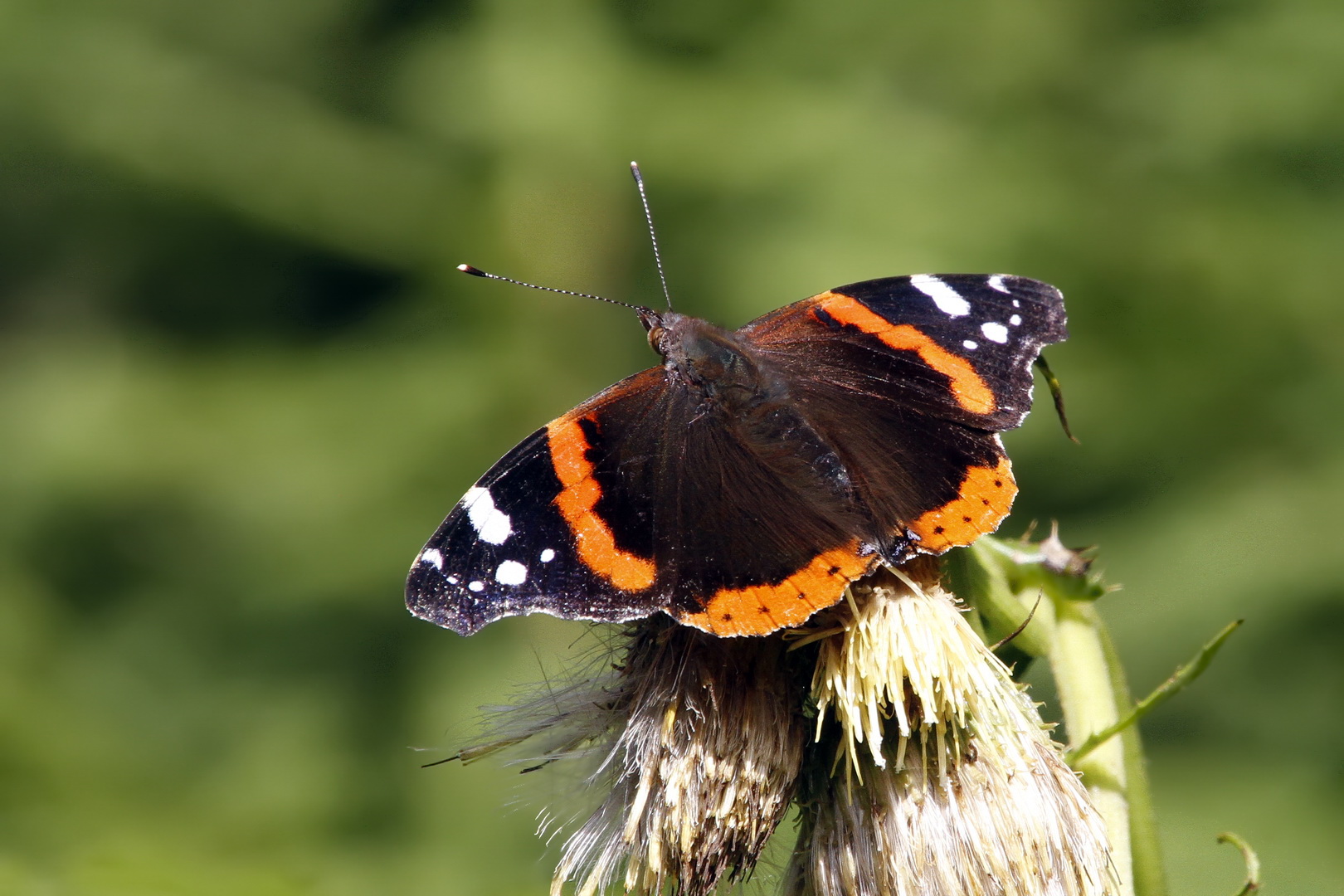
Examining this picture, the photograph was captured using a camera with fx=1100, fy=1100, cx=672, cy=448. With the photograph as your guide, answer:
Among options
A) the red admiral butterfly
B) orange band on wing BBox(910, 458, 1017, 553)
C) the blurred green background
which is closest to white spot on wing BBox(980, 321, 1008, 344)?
the red admiral butterfly

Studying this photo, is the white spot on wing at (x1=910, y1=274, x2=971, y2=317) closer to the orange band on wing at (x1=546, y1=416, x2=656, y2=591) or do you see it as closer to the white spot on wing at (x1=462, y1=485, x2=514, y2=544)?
the orange band on wing at (x1=546, y1=416, x2=656, y2=591)

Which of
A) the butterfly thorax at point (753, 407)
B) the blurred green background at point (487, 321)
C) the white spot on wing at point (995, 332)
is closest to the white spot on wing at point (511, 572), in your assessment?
the butterfly thorax at point (753, 407)

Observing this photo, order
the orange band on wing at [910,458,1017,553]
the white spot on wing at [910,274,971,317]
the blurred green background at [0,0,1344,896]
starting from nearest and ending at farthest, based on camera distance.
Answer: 1. the orange band on wing at [910,458,1017,553]
2. the white spot on wing at [910,274,971,317]
3. the blurred green background at [0,0,1344,896]

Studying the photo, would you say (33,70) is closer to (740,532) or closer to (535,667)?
(535,667)

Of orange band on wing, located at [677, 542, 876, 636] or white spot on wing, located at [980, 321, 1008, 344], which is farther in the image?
white spot on wing, located at [980, 321, 1008, 344]

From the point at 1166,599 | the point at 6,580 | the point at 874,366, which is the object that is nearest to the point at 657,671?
the point at 874,366

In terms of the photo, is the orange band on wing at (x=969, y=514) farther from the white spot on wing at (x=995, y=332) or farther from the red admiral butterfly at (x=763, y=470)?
the white spot on wing at (x=995, y=332)
